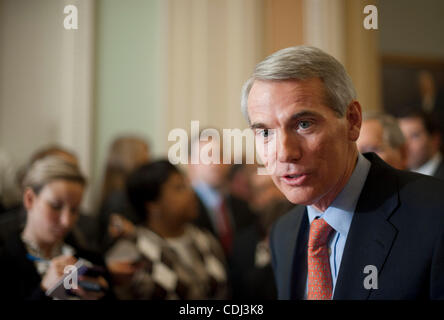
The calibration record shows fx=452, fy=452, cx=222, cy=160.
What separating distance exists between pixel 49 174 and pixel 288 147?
86 centimetres

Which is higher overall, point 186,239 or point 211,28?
point 211,28

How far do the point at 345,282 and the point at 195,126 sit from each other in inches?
24.4

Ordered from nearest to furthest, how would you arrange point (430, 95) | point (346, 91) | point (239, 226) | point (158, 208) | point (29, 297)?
point (346, 91) < point (29, 297) < point (158, 208) < point (239, 226) < point (430, 95)

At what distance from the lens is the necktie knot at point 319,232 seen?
1044 mm

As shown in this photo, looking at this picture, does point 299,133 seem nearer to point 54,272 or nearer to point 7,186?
point 54,272

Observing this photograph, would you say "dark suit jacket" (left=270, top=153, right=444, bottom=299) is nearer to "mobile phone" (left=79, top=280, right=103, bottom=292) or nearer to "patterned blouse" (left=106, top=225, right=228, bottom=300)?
"mobile phone" (left=79, top=280, right=103, bottom=292)

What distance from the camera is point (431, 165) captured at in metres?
1.86

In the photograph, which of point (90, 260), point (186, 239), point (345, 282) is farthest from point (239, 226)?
point (345, 282)

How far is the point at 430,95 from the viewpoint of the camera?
299cm

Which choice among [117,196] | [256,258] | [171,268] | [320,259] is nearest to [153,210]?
[117,196]

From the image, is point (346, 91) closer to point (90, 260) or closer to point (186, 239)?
point (90, 260)

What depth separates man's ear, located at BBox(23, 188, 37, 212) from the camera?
4.64ft

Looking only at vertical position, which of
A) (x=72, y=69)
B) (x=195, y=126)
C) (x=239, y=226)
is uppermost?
(x=72, y=69)

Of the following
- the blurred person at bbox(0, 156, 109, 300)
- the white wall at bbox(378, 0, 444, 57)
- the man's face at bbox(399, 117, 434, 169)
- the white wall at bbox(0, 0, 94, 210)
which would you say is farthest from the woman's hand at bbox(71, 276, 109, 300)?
the man's face at bbox(399, 117, 434, 169)
